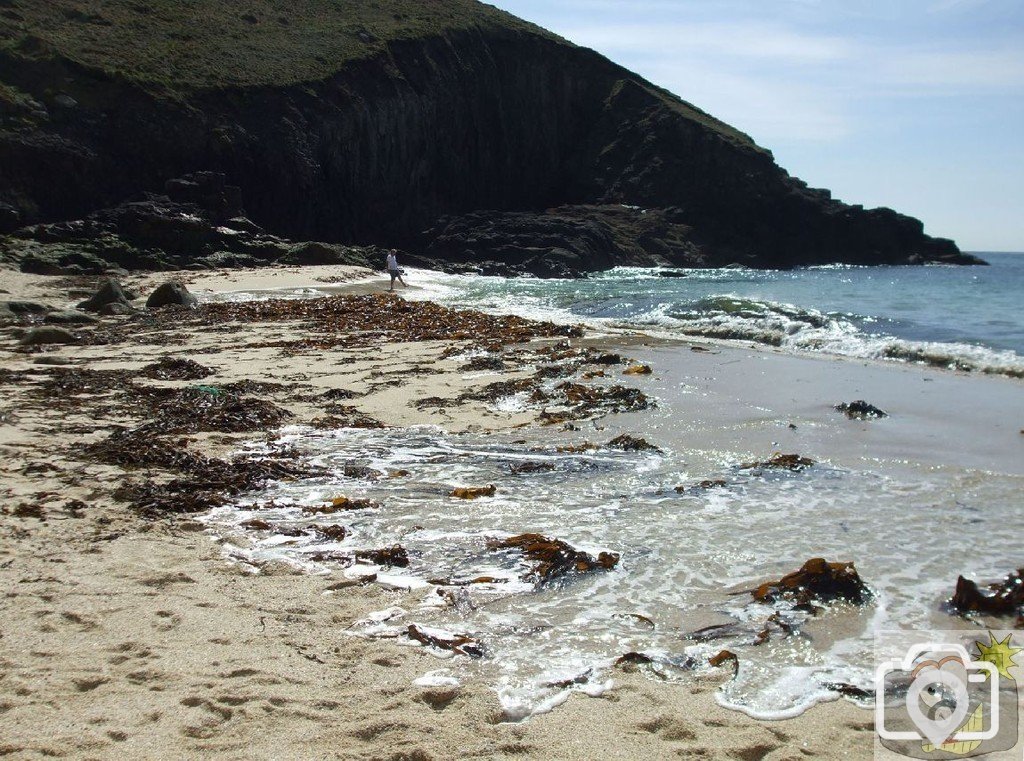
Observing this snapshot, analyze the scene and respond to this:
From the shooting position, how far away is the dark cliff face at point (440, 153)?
106 ft

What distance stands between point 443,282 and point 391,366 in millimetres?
22552

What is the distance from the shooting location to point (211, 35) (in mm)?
42000

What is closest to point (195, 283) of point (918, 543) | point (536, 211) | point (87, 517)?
point (87, 517)

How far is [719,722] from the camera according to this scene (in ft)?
8.86

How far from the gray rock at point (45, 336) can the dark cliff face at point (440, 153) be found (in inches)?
753

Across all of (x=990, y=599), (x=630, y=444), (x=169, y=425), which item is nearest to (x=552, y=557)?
(x=990, y=599)

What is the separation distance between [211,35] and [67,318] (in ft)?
113

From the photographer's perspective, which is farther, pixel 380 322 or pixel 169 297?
pixel 169 297

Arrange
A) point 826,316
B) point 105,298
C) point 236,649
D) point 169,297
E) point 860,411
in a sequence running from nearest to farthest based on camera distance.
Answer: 1. point 236,649
2. point 860,411
3. point 105,298
4. point 169,297
5. point 826,316

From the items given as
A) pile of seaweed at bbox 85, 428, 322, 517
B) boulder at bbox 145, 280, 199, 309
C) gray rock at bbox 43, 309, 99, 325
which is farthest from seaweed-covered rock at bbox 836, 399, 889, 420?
boulder at bbox 145, 280, 199, 309

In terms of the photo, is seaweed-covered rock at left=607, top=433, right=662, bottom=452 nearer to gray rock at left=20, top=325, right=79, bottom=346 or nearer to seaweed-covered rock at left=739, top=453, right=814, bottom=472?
seaweed-covered rock at left=739, top=453, right=814, bottom=472

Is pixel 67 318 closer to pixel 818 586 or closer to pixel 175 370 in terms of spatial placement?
pixel 175 370

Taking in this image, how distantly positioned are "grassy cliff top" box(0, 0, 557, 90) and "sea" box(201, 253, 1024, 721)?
116ft

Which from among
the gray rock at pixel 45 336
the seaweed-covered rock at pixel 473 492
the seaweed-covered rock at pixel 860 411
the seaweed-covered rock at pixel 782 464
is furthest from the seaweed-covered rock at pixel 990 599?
the gray rock at pixel 45 336
